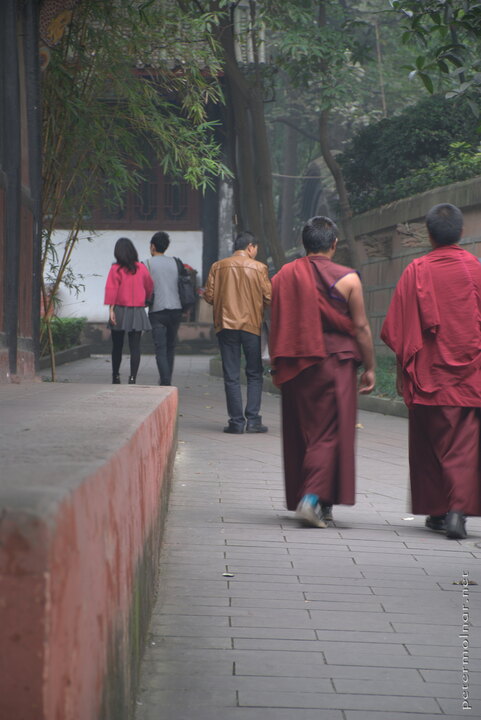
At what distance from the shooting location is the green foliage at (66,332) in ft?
63.1

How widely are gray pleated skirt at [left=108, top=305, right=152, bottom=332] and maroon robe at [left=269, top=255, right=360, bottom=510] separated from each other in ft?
18.5

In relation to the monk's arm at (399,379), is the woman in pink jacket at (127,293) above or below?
above

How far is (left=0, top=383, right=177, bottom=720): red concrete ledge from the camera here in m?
1.70

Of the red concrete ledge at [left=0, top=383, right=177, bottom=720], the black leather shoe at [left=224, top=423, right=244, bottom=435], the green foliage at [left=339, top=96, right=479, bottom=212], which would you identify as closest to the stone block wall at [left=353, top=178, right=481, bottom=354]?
the green foliage at [left=339, top=96, right=479, bottom=212]

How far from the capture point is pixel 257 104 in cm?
1672

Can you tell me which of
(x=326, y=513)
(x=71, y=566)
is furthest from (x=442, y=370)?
(x=71, y=566)

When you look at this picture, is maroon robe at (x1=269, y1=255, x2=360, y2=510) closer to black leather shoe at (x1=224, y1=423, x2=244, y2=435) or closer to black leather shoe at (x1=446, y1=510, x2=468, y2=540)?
black leather shoe at (x1=446, y1=510, x2=468, y2=540)

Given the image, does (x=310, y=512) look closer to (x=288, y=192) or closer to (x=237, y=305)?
(x=237, y=305)

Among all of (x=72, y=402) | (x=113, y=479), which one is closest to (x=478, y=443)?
(x=72, y=402)

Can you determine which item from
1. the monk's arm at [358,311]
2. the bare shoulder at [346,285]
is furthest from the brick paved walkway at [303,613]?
the bare shoulder at [346,285]

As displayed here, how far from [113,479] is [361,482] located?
18.4 feet

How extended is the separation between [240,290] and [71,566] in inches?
327

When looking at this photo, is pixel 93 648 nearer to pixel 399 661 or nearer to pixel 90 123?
pixel 399 661

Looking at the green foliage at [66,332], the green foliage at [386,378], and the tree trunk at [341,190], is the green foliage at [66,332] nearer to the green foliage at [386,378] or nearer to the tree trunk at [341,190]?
the tree trunk at [341,190]
